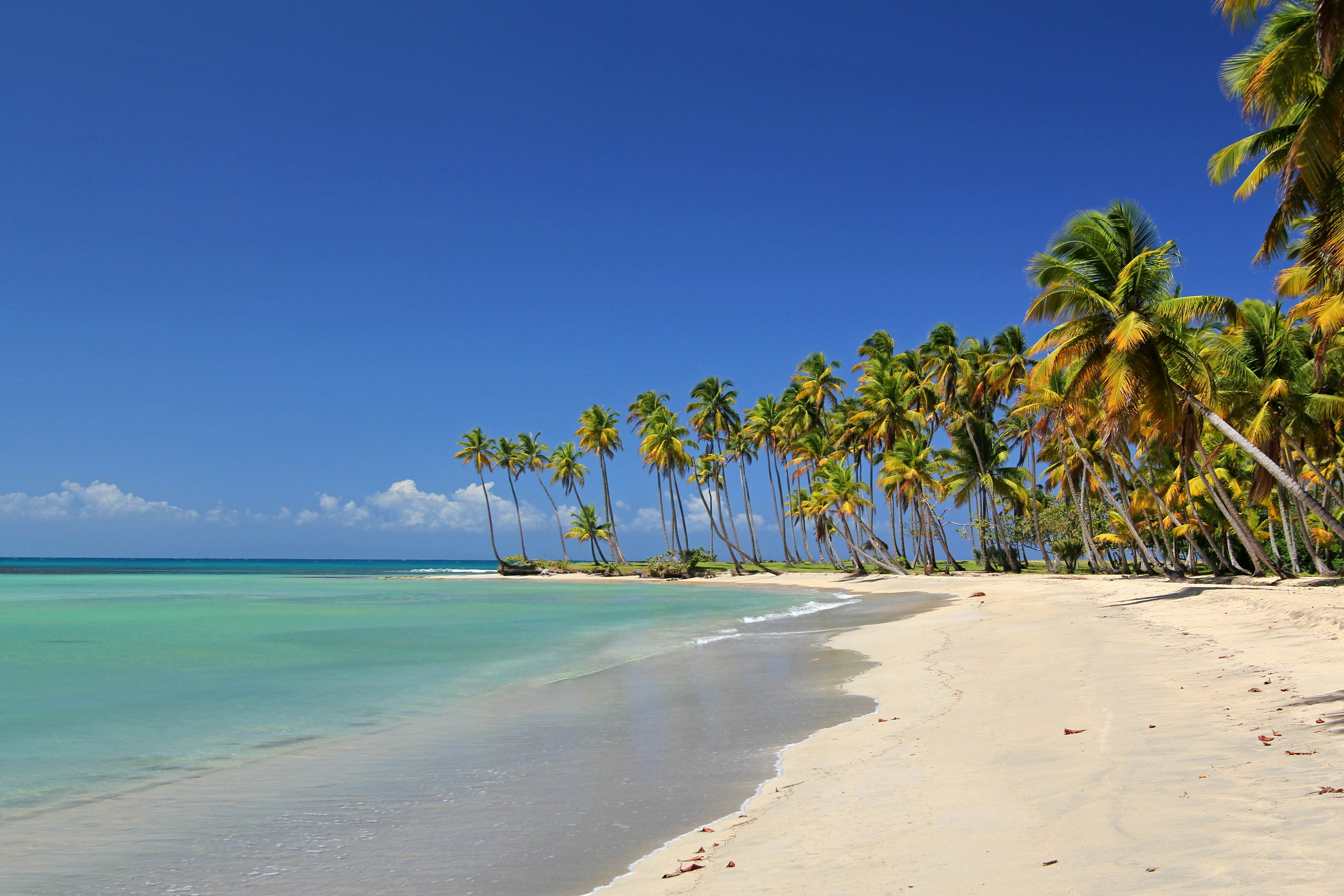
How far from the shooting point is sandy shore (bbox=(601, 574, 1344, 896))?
352 cm

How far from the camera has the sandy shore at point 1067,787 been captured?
11.6 feet

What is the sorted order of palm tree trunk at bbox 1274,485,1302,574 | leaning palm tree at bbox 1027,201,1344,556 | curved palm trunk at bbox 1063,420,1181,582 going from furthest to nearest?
palm tree trunk at bbox 1274,485,1302,574 → curved palm trunk at bbox 1063,420,1181,582 → leaning palm tree at bbox 1027,201,1344,556

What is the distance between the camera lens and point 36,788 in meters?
6.49

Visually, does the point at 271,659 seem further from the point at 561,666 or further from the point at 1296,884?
the point at 1296,884

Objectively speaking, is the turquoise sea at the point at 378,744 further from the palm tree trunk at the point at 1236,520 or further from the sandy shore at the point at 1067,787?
the palm tree trunk at the point at 1236,520

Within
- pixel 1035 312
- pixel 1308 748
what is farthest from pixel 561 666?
pixel 1035 312

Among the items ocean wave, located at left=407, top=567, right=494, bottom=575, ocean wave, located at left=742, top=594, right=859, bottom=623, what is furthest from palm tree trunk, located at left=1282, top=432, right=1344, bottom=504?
ocean wave, located at left=407, top=567, right=494, bottom=575

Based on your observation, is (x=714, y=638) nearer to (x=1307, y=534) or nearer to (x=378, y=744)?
(x=378, y=744)

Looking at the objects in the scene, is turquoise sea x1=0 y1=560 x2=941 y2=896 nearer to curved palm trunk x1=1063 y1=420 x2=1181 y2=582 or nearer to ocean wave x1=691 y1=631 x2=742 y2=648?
ocean wave x1=691 y1=631 x2=742 y2=648

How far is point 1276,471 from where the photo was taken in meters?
13.3

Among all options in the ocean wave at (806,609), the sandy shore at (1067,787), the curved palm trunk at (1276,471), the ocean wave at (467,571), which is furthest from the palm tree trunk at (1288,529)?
the ocean wave at (467,571)

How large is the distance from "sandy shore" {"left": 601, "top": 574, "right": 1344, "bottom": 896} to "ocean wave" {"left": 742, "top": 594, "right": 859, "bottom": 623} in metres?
12.0

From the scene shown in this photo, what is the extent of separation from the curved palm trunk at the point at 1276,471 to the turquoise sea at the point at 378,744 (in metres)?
8.15

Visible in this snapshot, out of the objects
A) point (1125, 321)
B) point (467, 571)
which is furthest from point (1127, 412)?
point (467, 571)
